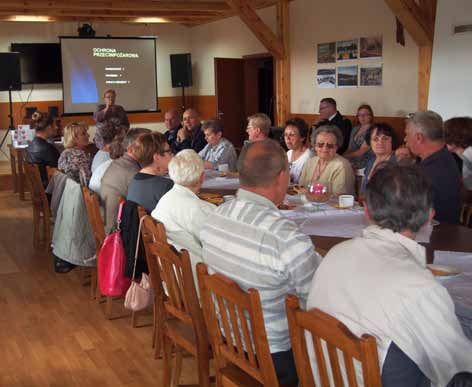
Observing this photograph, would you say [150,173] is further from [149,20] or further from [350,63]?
[149,20]

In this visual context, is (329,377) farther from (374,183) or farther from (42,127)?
(42,127)

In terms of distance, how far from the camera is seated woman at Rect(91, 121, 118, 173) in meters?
5.80

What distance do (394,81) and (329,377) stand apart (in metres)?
7.36

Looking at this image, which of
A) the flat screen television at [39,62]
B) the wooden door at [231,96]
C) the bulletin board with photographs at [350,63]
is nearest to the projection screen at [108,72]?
the flat screen television at [39,62]

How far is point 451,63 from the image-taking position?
7625 millimetres

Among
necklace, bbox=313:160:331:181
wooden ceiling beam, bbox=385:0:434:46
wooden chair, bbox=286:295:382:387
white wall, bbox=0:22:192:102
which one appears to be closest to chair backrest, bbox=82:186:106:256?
necklace, bbox=313:160:331:181

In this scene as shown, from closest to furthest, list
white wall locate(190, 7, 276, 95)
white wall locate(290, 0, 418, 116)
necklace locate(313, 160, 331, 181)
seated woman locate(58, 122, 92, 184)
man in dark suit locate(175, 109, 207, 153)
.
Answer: necklace locate(313, 160, 331, 181) → seated woman locate(58, 122, 92, 184) → man in dark suit locate(175, 109, 207, 153) → white wall locate(290, 0, 418, 116) → white wall locate(190, 7, 276, 95)

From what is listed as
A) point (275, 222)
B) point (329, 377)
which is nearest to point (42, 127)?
point (275, 222)

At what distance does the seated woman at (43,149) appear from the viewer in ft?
22.7

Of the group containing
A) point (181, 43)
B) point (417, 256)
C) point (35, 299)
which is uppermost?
point (181, 43)

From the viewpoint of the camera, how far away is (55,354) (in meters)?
3.87

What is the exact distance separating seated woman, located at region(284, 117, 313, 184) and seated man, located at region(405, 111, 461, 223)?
1.68 m

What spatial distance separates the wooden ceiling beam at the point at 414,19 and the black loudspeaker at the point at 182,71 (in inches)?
262

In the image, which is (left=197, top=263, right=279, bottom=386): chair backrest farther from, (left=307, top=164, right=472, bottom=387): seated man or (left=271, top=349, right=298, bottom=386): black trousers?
(left=307, top=164, right=472, bottom=387): seated man
